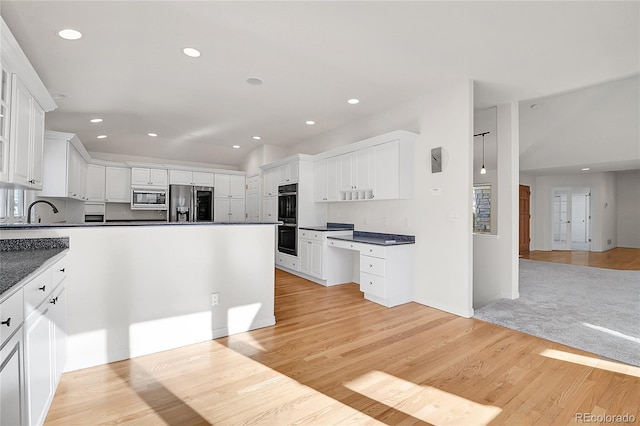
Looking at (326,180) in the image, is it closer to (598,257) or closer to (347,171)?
(347,171)

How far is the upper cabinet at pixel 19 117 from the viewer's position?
2.14 m

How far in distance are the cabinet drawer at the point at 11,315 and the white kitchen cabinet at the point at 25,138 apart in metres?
1.46

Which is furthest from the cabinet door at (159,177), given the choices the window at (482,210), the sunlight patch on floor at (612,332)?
the sunlight patch on floor at (612,332)

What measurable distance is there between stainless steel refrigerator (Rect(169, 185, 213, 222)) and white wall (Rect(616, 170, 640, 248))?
1250 centimetres

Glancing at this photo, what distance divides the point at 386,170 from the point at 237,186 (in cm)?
484

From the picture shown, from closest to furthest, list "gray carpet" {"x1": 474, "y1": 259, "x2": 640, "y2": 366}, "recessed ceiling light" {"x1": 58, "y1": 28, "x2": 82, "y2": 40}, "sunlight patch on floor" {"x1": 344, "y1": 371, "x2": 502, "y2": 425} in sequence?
"sunlight patch on floor" {"x1": 344, "y1": 371, "x2": 502, "y2": 425} < "recessed ceiling light" {"x1": 58, "y1": 28, "x2": 82, "y2": 40} < "gray carpet" {"x1": 474, "y1": 259, "x2": 640, "y2": 366}

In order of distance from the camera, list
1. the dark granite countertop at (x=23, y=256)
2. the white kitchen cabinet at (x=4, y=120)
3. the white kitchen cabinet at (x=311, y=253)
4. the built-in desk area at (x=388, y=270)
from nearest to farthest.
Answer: the dark granite countertop at (x=23, y=256) < the white kitchen cabinet at (x=4, y=120) < the built-in desk area at (x=388, y=270) < the white kitchen cabinet at (x=311, y=253)

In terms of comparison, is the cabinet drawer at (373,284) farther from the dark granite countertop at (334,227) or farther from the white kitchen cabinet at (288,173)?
the white kitchen cabinet at (288,173)

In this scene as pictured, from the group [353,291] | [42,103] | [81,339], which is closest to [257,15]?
[42,103]

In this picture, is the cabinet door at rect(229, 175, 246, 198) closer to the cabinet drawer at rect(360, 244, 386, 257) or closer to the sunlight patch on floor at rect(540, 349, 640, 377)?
the cabinet drawer at rect(360, 244, 386, 257)

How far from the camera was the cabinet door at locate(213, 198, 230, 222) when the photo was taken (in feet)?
25.5

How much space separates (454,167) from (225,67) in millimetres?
2894

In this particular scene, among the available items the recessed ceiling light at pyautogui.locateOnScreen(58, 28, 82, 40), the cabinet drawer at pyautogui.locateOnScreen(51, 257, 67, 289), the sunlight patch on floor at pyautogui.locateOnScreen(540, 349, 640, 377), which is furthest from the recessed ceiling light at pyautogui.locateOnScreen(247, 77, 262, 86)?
the sunlight patch on floor at pyautogui.locateOnScreen(540, 349, 640, 377)

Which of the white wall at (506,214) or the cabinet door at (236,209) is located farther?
the cabinet door at (236,209)
